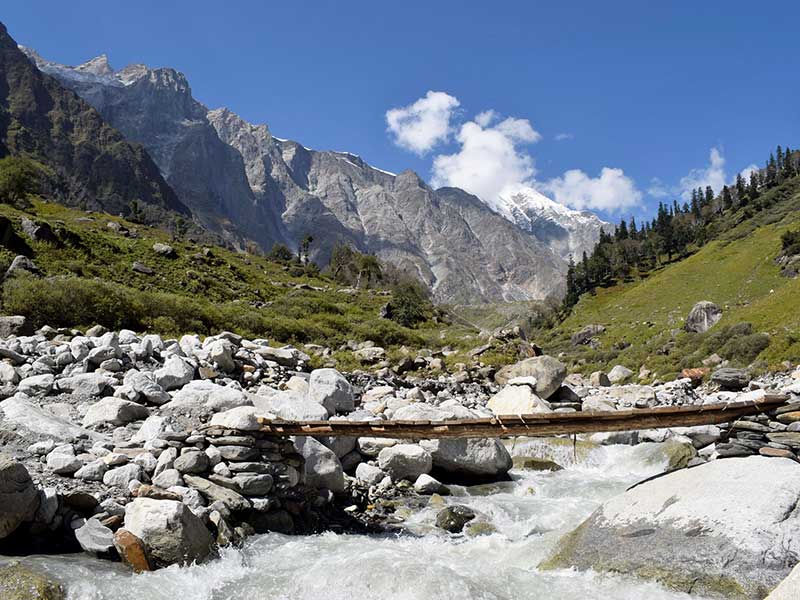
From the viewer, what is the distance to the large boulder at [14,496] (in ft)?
23.1

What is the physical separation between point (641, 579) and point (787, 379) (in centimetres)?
2529

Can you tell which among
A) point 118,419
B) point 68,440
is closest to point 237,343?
point 118,419

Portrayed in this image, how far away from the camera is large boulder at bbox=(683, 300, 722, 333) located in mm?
54500

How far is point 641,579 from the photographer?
297 inches

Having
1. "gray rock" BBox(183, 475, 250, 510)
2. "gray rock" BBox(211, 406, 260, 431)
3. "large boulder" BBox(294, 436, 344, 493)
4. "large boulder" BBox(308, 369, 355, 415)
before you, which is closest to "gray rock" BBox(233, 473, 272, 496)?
"gray rock" BBox(183, 475, 250, 510)

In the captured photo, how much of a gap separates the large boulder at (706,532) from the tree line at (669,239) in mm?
123214

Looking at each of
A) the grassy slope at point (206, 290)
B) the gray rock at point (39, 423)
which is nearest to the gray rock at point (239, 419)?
the gray rock at point (39, 423)

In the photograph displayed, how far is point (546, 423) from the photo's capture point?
9664mm

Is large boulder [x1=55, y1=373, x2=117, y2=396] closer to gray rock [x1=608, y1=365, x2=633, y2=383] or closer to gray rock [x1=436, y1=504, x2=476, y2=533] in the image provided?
gray rock [x1=436, y1=504, x2=476, y2=533]

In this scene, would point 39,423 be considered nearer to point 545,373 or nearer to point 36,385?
point 36,385

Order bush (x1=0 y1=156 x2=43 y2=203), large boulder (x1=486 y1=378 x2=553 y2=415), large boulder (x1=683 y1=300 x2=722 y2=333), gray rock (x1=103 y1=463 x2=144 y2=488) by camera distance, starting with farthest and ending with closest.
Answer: bush (x1=0 y1=156 x2=43 y2=203)
large boulder (x1=683 y1=300 x2=722 y2=333)
large boulder (x1=486 y1=378 x2=553 y2=415)
gray rock (x1=103 y1=463 x2=144 y2=488)

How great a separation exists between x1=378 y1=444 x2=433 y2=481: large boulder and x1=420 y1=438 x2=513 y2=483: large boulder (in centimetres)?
48

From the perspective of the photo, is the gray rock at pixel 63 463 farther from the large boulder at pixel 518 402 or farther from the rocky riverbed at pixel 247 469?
the large boulder at pixel 518 402

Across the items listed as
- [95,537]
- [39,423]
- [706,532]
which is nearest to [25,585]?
[95,537]
